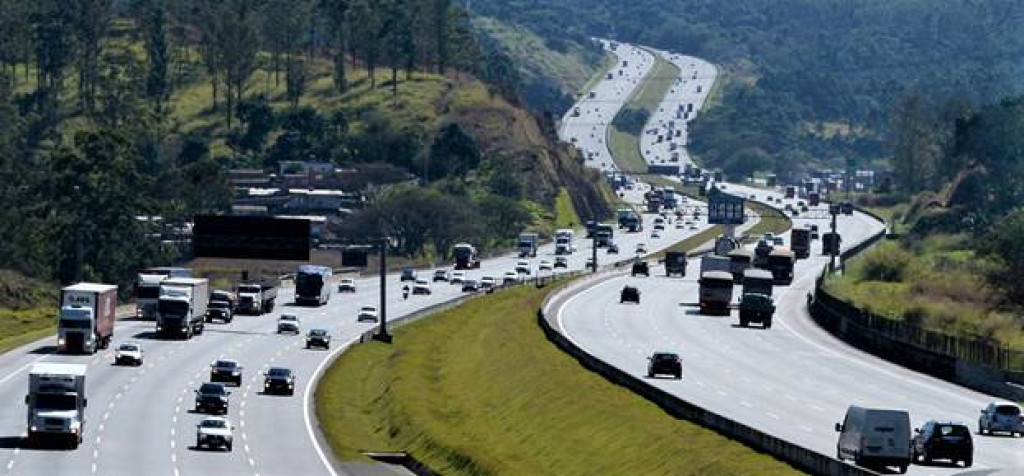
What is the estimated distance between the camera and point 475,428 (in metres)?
94.2

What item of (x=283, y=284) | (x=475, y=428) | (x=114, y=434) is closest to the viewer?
(x=114, y=434)

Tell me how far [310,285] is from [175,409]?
69.8 m

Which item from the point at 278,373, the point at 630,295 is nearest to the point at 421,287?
the point at 630,295

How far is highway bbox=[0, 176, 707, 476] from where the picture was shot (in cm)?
7719

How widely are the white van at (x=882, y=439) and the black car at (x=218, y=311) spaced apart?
3478 inches

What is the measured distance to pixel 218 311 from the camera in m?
149

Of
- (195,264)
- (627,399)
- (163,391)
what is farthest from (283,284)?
(627,399)

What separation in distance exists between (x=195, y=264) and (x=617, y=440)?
3508 inches

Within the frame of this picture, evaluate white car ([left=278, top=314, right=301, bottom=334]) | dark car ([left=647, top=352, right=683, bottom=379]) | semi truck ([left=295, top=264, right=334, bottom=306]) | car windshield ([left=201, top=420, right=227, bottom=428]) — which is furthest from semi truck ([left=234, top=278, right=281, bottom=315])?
car windshield ([left=201, top=420, right=227, bottom=428])

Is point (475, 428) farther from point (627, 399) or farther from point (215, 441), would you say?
point (215, 441)

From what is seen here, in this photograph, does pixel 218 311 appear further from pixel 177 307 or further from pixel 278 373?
pixel 278 373

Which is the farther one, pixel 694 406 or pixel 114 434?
pixel 114 434

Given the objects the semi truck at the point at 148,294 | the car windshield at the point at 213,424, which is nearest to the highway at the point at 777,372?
the car windshield at the point at 213,424

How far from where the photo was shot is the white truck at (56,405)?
3162 inches
